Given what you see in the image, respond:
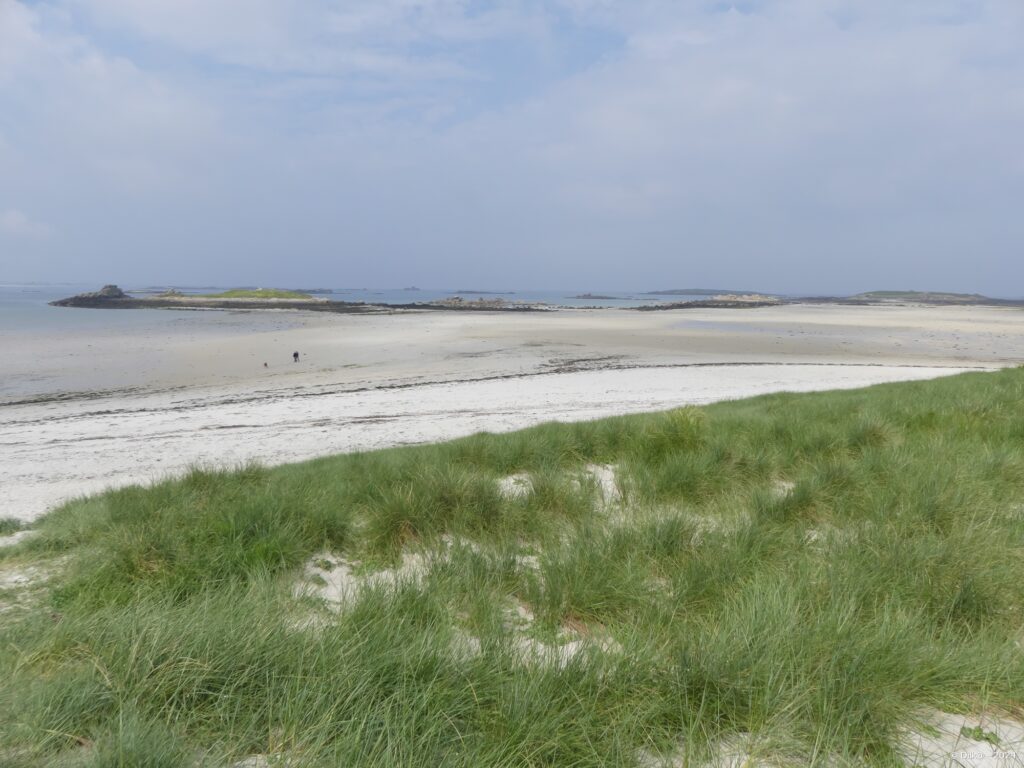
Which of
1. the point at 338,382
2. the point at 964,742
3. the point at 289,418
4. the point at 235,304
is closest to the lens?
the point at 964,742

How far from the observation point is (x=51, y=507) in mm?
6492

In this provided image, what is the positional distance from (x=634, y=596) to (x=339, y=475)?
380cm

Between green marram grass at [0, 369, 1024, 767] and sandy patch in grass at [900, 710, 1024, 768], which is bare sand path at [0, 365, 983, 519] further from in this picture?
sandy patch in grass at [900, 710, 1024, 768]

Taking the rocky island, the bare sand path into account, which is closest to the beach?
the bare sand path

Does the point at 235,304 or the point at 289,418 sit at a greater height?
the point at 235,304

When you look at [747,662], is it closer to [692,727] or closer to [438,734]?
[692,727]

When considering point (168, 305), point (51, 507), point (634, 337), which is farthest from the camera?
point (168, 305)

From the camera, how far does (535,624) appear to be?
285 cm

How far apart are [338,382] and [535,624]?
1813cm

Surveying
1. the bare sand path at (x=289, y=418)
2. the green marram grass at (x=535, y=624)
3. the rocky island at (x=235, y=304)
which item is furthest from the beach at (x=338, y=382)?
the rocky island at (x=235, y=304)

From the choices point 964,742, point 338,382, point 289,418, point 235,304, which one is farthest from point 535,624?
point 235,304

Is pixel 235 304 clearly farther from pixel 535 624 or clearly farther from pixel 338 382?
pixel 535 624

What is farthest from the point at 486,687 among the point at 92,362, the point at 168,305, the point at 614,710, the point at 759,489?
the point at 168,305

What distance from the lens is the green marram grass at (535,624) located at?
6.21 ft
